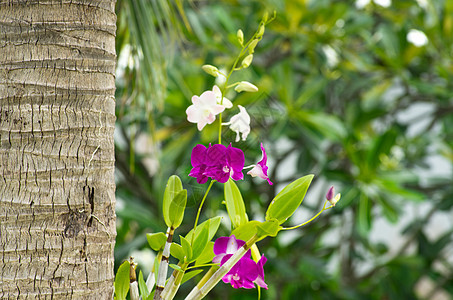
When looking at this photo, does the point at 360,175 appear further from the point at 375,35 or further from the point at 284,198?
the point at 284,198

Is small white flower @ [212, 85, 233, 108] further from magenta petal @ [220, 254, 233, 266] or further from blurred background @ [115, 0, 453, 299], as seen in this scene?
blurred background @ [115, 0, 453, 299]

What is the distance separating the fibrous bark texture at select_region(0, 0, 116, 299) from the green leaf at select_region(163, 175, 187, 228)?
0.06m

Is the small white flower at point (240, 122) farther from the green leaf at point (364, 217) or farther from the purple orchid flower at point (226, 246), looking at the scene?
the green leaf at point (364, 217)

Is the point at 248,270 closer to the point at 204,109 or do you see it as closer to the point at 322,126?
the point at 204,109

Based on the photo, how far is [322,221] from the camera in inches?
86.0

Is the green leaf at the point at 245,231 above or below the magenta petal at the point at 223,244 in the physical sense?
above

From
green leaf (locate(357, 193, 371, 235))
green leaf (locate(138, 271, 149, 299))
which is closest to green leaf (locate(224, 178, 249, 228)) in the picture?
green leaf (locate(138, 271, 149, 299))

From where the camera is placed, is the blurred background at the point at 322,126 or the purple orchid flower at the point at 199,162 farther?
the blurred background at the point at 322,126

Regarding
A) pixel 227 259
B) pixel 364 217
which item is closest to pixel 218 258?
pixel 227 259

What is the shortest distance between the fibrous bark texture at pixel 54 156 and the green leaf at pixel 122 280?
1cm

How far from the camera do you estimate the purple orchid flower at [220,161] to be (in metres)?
0.54

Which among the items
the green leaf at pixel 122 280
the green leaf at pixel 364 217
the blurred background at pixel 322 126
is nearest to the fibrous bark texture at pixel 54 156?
the green leaf at pixel 122 280

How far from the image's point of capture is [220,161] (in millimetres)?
541

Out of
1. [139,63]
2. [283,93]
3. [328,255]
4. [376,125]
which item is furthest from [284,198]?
[376,125]
